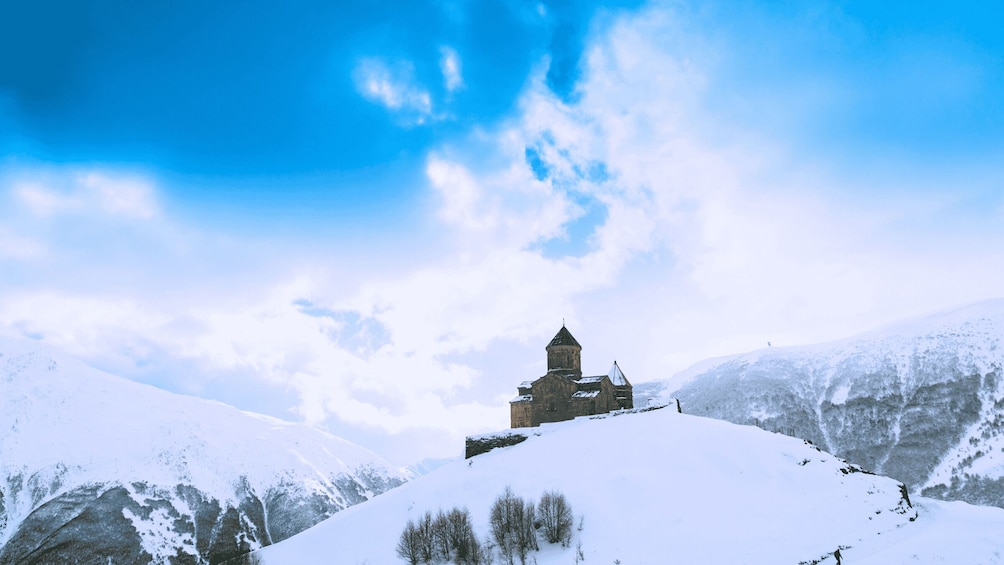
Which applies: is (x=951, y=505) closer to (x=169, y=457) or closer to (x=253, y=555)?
(x=253, y=555)

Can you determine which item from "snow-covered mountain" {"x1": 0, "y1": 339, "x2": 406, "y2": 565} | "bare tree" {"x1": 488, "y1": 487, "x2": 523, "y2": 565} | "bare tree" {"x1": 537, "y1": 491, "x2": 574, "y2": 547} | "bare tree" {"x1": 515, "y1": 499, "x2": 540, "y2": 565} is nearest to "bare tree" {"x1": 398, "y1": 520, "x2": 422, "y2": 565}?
"bare tree" {"x1": 488, "y1": 487, "x2": 523, "y2": 565}

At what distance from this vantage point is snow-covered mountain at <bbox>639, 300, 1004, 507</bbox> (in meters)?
128

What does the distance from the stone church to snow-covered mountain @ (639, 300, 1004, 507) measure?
8049 centimetres

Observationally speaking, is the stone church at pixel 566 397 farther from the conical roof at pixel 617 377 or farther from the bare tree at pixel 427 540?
the bare tree at pixel 427 540

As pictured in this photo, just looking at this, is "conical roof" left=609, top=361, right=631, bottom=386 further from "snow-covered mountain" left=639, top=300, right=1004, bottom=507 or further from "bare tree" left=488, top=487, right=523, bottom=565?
"snow-covered mountain" left=639, top=300, right=1004, bottom=507

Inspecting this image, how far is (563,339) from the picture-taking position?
78.5m

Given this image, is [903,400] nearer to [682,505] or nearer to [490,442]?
[490,442]

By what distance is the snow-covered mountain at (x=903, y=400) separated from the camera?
419ft

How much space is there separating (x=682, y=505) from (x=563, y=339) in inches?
1472

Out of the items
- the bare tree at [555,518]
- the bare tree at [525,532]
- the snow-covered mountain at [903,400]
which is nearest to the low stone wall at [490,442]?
the bare tree at [525,532]

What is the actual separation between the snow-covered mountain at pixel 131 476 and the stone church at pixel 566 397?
10490 cm

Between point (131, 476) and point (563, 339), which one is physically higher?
point (563, 339)

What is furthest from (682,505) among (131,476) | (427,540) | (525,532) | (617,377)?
(131,476)

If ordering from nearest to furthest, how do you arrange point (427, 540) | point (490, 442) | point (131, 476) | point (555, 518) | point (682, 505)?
point (682, 505), point (555, 518), point (427, 540), point (490, 442), point (131, 476)
